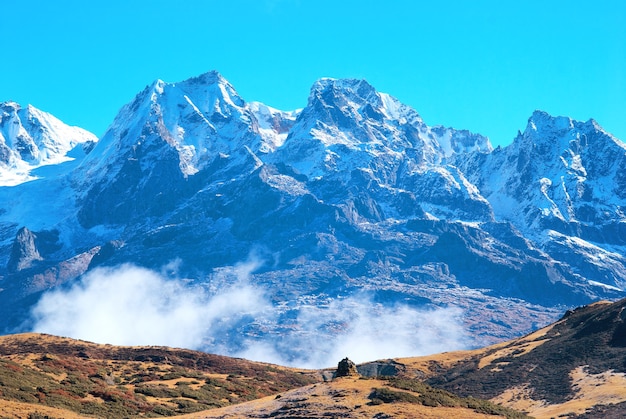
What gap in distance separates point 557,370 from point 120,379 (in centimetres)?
6596

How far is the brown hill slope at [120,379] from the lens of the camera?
90.8 meters

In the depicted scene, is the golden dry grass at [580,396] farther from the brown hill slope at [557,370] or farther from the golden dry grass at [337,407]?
the golden dry grass at [337,407]

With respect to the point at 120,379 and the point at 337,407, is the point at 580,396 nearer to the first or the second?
the point at 337,407

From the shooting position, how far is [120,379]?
384 feet

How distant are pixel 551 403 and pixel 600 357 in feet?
54.4

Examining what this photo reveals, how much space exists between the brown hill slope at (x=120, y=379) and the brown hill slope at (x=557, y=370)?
91.0 ft

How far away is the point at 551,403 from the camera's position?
404 feet

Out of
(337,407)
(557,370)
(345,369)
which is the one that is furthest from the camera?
(557,370)

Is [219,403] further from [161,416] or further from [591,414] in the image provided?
[591,414]

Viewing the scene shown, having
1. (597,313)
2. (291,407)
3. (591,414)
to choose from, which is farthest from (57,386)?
(597,313)

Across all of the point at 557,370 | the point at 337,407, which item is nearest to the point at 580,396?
the point at 557,370

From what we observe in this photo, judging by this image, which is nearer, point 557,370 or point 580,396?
point 580,396

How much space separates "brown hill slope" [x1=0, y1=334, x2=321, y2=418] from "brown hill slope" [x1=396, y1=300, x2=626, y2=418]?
27.8m

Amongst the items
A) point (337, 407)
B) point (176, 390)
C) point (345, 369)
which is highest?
point (176, 390)
